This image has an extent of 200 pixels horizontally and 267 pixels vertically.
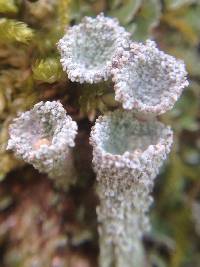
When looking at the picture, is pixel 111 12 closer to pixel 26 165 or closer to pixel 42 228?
pixel 26 165

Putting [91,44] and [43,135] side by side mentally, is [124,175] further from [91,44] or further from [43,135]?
[91,44]

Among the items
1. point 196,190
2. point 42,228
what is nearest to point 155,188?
point 196,190

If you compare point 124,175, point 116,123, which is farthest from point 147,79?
point 124,175

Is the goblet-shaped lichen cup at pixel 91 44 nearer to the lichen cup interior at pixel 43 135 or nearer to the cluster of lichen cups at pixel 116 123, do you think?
the cluster of lichen cups at pixel 116 123

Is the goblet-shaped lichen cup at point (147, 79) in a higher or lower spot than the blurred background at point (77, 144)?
higher

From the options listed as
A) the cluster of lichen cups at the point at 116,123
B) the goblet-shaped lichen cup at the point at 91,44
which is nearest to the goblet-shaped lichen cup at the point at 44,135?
the cluster of lichen cups at the point at 116,123

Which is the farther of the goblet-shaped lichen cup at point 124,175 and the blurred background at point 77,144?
the blurred background at point 77,144
